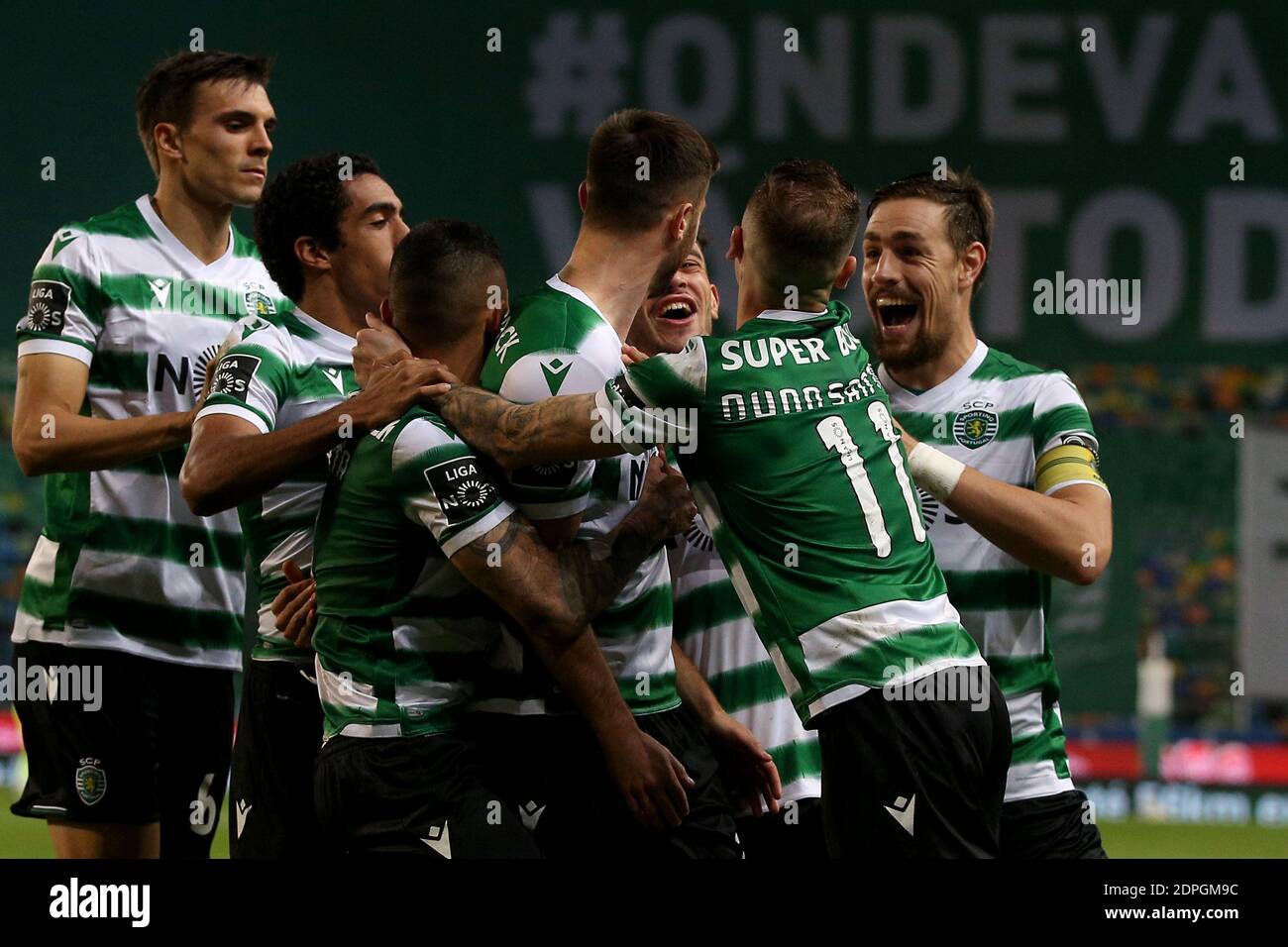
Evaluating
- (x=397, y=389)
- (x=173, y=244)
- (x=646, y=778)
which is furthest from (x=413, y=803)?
(x=173, y=244)

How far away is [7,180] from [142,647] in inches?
175

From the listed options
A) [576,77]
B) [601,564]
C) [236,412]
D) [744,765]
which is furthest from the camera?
[576,77]

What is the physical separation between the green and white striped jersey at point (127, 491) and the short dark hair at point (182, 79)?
1.11 ft

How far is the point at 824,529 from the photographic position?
115 inches

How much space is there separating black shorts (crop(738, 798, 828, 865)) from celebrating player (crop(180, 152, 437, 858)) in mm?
1040

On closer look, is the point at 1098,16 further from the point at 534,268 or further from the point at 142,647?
the point at 142,647

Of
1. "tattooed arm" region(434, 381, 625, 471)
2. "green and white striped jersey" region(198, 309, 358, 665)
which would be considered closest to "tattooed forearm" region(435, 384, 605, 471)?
"tattooed arm" region(434, 381, 625, 471)

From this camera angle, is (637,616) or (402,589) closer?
(402,589)

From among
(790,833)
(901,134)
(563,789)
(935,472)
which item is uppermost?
(901,134)

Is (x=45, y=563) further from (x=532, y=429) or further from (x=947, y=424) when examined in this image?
(x=947, y=424)

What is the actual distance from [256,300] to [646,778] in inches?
78.9

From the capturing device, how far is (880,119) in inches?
332
